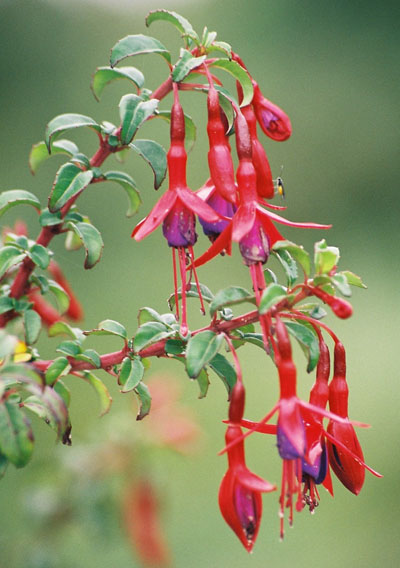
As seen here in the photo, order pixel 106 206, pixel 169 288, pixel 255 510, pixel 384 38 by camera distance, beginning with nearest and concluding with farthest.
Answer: pixel 255 510 → pixel 169 288 → pixel 106 206 → pixel 384 38

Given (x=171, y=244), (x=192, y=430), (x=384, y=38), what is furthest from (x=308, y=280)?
(x=384, y=38)

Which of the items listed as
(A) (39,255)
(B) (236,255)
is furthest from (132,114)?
(B) (236,255)

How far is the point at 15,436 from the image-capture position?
48 centimetres

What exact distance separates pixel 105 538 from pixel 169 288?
1809mm

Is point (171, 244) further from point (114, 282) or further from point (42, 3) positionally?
point (42, 3)

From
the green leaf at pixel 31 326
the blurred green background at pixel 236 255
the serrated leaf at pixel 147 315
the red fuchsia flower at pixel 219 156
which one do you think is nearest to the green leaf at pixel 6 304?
the green leaf at pixel 31 326

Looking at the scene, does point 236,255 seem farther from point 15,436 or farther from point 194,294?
point 15,436

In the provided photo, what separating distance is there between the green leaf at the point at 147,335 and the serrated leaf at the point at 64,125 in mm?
171

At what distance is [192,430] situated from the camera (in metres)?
1.13

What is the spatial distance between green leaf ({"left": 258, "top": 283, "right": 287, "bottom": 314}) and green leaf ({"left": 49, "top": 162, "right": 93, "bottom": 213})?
197 millimetres

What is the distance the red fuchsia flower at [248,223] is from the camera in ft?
1.67

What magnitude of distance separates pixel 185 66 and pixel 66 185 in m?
0.14

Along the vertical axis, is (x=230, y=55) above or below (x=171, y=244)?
above

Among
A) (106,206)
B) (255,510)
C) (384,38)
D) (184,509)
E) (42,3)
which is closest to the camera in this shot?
(255,510)
